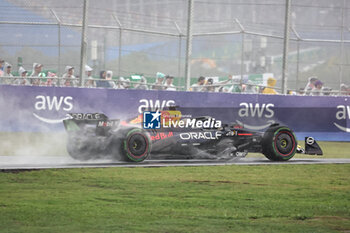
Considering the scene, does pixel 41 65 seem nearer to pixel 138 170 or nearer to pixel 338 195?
pixel 138 170

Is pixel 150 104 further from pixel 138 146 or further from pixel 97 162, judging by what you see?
pixel 138 146

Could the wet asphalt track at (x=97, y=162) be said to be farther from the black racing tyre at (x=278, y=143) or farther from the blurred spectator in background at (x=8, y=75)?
the blurred spectator in background at (x=8, y=75)

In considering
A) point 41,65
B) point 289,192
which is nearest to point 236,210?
point 289,192

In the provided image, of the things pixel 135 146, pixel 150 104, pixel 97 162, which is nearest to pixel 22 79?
pixel 150 104

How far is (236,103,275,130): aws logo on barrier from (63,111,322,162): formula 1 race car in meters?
3.53

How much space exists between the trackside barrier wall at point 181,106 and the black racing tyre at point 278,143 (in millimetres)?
3433

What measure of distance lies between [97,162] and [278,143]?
3804 millimetres

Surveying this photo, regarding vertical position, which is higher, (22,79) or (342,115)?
(22,79)

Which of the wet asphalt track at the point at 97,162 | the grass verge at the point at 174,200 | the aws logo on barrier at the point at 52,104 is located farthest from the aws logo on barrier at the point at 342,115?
the aws logo on barrier at the point at 52,104

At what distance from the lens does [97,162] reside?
1252 centimetres

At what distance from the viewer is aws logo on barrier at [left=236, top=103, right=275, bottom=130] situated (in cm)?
1690

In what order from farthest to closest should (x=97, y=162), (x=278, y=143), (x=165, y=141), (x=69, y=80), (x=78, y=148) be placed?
(x=69, y=80), (x=278, y=143), (x=97, y=162), (x=165, y=141), (x=78, y=148)

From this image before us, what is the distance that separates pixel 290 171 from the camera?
1167 centimetres

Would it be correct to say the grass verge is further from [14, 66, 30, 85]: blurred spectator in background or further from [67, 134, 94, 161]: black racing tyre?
[14, 66, 30, 85]: blurred spectator in background
